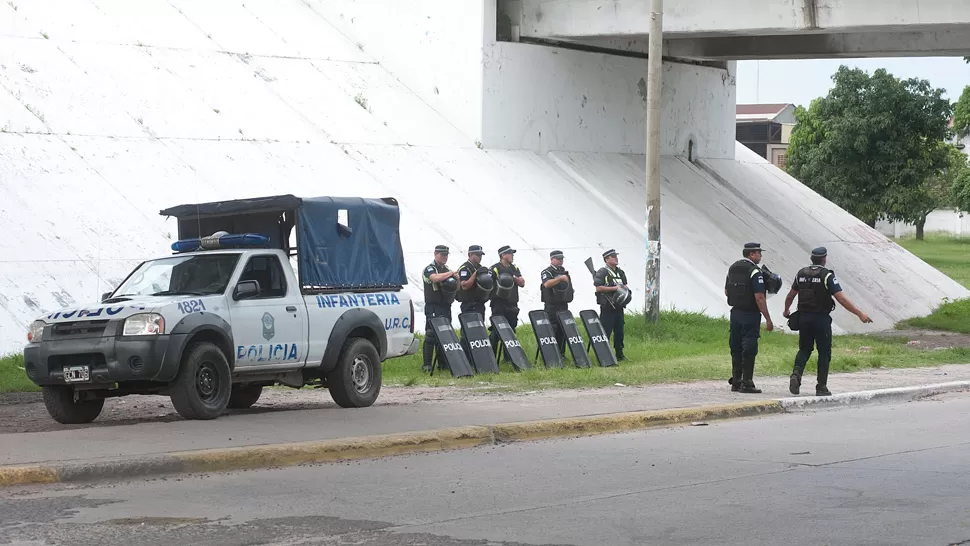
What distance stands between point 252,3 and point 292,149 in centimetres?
641

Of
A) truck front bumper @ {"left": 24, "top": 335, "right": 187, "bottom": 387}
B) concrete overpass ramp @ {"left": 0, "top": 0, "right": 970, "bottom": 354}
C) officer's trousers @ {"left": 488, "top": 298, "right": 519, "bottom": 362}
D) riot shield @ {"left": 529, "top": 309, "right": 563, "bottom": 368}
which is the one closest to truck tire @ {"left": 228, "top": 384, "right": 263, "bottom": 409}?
truck front bumper @ {"left": 24, "top": 335, "right": 187, "bottom": 387}

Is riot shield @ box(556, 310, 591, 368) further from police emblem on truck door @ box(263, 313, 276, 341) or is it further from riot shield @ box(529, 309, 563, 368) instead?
police emblem on truck door @ box(263, 313, 276, 341)

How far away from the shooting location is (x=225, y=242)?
1461 cm

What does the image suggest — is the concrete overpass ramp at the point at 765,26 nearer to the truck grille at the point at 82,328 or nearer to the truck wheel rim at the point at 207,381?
the truck wheel rim at the point at 207,381

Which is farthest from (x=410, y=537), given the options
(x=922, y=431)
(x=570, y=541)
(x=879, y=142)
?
(x=879, y=142)

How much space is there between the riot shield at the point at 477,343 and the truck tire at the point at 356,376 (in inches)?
130

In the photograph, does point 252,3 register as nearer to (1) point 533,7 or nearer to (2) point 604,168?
(1) point 533,7

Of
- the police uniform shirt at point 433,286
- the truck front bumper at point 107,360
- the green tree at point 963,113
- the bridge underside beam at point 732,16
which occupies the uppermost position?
the green tree at point 963,113

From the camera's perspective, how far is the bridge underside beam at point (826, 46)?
2902 centimetres

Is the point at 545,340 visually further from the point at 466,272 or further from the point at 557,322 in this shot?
the point at 466,272

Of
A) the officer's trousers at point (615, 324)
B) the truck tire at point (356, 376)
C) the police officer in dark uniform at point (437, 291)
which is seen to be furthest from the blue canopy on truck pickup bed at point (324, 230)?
the officer's trousers at point (615, 324)

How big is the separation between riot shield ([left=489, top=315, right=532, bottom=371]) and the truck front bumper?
6.84m

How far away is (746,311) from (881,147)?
4124cm

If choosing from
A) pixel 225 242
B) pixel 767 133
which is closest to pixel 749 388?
pixel 225 242
